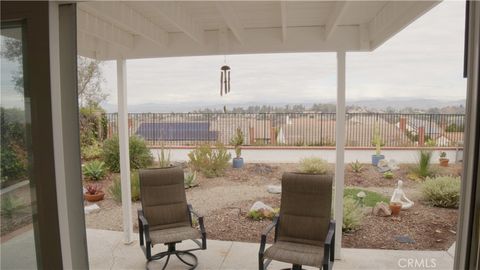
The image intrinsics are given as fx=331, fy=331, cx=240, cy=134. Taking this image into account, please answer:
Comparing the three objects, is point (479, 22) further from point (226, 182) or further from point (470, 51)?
point (226, 182)

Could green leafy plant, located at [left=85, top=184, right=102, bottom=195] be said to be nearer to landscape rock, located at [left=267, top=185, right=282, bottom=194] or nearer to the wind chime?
landscape rock, located at [left=267, top=185, right=282, bottom=194]

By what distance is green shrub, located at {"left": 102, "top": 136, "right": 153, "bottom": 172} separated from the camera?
7.81 meters

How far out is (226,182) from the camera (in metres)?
7.71

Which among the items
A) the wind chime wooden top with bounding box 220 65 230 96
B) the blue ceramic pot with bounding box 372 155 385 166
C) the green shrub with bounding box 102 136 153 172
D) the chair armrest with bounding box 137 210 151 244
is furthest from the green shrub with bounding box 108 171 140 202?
the blue ceramic pot with bounding box 372 155 385 166

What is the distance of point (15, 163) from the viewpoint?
1568 millimetres

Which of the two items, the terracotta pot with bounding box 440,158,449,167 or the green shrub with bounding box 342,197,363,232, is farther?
the terracotta pot with bounding box 440,158,449,167

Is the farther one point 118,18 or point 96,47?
point 96,47

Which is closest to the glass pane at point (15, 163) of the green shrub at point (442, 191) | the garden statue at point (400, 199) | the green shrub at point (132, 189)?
the green shrub at point (132, 189)

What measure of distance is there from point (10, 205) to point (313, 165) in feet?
20.4

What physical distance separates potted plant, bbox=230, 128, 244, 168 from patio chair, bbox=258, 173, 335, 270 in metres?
4.81

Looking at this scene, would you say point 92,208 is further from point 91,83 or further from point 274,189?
point 91,83

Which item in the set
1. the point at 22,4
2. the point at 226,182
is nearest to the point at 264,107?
the point at 226,182

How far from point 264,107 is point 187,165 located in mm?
2788

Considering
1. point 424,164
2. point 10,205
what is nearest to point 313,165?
point 424,164
